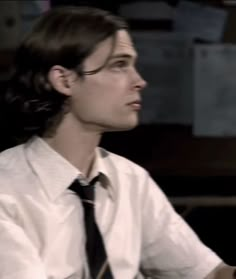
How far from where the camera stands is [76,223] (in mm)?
1407

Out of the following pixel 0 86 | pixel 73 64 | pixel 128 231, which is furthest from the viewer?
pixel 0 86

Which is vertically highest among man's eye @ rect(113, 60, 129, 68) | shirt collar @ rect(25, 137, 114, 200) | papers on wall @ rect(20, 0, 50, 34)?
man's eye @ rect(113, 60, 129, 68)

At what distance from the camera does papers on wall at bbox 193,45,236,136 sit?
204cm

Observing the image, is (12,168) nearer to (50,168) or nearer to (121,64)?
(50,168)

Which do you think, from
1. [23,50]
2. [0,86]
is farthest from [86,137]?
[0,86]

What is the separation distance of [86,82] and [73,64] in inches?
1.6

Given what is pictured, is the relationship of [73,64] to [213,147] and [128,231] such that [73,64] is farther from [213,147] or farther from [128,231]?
[213,147]

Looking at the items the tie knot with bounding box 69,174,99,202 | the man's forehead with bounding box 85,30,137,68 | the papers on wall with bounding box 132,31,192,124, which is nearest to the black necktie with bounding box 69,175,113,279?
the tie knot with bounding box 69,174,99,202

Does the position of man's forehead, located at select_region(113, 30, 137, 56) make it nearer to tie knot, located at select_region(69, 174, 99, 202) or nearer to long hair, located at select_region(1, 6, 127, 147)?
long hair, located at select_region(1, 6, 127, 147)

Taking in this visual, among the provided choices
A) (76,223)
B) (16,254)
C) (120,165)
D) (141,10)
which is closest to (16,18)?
(141,10)

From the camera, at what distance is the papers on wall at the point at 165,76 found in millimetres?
2041

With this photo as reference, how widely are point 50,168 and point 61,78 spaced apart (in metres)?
0.16

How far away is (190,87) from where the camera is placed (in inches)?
80.8

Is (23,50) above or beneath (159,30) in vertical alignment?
above
